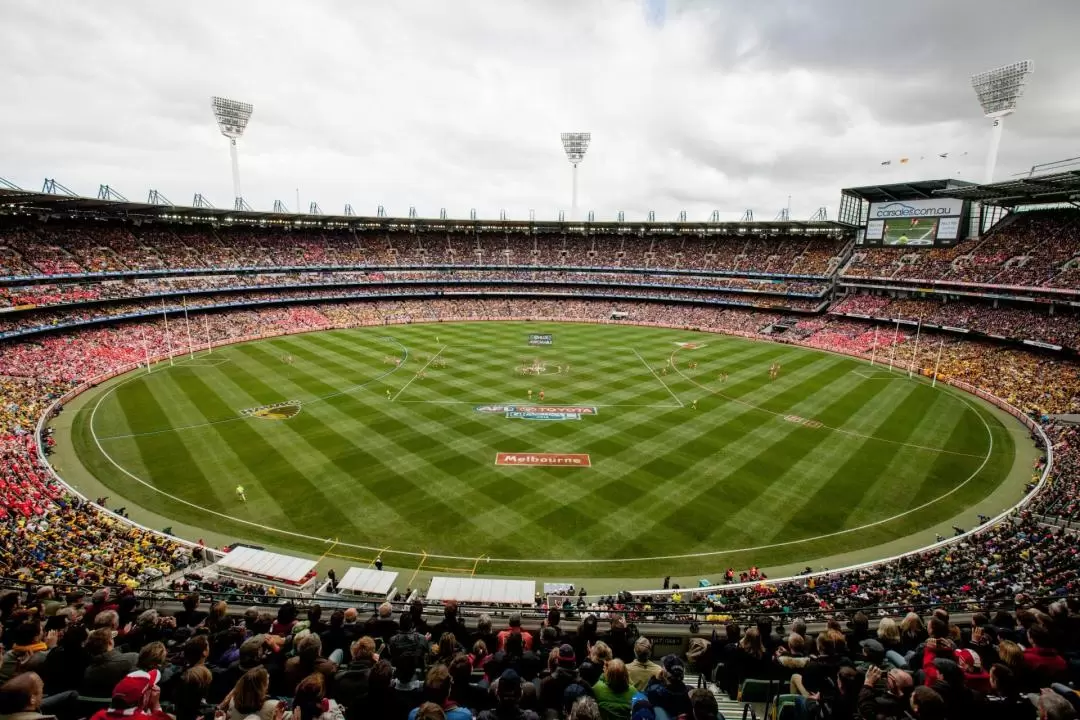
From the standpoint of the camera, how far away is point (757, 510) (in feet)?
93.6

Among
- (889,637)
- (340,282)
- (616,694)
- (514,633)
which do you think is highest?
(340,282)

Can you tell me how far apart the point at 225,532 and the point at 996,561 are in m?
35.2

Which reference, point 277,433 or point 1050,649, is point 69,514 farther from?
point 1050,649

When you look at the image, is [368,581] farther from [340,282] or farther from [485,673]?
[340,282]

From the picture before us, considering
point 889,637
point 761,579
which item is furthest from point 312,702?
point 761,579

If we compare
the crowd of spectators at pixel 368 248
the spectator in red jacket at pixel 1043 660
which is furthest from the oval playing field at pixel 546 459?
the crowd of spectators at pixel 368 248

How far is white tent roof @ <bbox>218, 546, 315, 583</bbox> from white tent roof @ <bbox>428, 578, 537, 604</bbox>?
20.1 feet

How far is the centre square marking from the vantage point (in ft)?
110

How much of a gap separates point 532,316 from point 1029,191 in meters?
65.1

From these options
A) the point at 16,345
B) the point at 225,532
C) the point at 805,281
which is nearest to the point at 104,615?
the point at 225,532

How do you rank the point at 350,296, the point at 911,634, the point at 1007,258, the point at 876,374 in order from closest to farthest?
the point at 911,634, the point at 876,374, the point at 1007,258, the point at 350,296

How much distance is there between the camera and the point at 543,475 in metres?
32.0

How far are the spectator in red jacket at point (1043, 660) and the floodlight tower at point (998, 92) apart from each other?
272 feet

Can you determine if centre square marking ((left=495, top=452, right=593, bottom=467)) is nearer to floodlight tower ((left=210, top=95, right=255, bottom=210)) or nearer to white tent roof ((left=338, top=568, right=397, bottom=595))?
white tent roof ((left=338, top=568, right=397, bottom=595))
